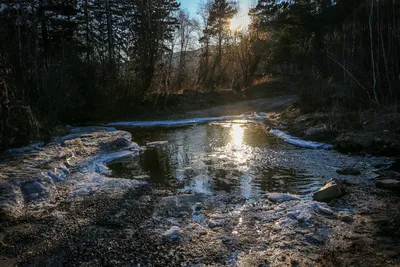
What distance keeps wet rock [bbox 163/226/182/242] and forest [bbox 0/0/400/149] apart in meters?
5.42

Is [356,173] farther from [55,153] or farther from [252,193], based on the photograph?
[55,153]

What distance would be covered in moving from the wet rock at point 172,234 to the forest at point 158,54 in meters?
5.42

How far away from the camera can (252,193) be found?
5.53 metres

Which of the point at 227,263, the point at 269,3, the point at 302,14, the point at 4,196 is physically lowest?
the point at 227,263

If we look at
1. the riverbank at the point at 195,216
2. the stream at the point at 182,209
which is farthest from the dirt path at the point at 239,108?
the riverbank at the point at 195,216

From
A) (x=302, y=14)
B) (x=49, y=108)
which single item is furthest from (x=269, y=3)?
(x=49, y=108)

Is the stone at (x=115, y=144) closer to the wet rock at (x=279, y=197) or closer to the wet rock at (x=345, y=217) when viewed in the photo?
the wet rock at (x=279, y=197)

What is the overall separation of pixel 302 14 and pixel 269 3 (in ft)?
14.0

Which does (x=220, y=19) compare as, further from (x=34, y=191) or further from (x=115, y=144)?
(x=34, y=191)

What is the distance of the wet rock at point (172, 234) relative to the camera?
3869 millimetres

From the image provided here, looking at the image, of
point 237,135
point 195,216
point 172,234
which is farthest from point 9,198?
point 237,135

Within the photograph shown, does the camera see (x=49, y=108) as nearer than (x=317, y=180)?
No

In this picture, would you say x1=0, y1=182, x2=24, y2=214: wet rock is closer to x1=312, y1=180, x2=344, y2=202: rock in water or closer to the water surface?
the water surface

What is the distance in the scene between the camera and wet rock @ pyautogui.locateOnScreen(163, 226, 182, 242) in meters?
3.87
